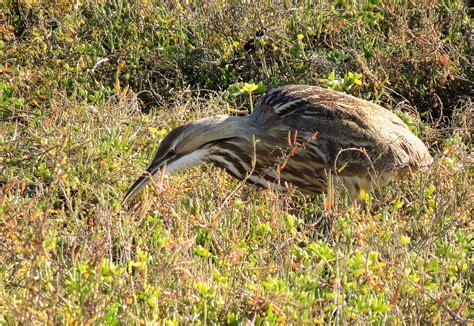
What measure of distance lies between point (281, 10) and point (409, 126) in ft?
3.60

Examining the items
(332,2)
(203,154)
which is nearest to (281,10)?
(332,2)

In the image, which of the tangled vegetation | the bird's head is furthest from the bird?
the tangled vegetation

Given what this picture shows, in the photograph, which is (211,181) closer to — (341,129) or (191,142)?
(191,142)

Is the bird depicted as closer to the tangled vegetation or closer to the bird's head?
the bird's head

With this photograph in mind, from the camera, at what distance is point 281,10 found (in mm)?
5629

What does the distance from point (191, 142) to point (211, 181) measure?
0.20m

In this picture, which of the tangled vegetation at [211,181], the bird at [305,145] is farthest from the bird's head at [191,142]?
the tangled vegetation at [211,181]

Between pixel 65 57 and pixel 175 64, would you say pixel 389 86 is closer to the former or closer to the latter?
pixel 175 64

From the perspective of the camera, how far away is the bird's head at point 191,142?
444cm

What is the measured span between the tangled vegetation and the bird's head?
10 centimetres

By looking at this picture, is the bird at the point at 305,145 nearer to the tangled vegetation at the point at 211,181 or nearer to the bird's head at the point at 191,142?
the bird's head at the point at 191,142

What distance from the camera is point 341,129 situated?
175 inches

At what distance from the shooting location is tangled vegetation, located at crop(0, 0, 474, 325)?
9.84ft

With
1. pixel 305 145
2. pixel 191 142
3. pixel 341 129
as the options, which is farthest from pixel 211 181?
pixel 341 129
